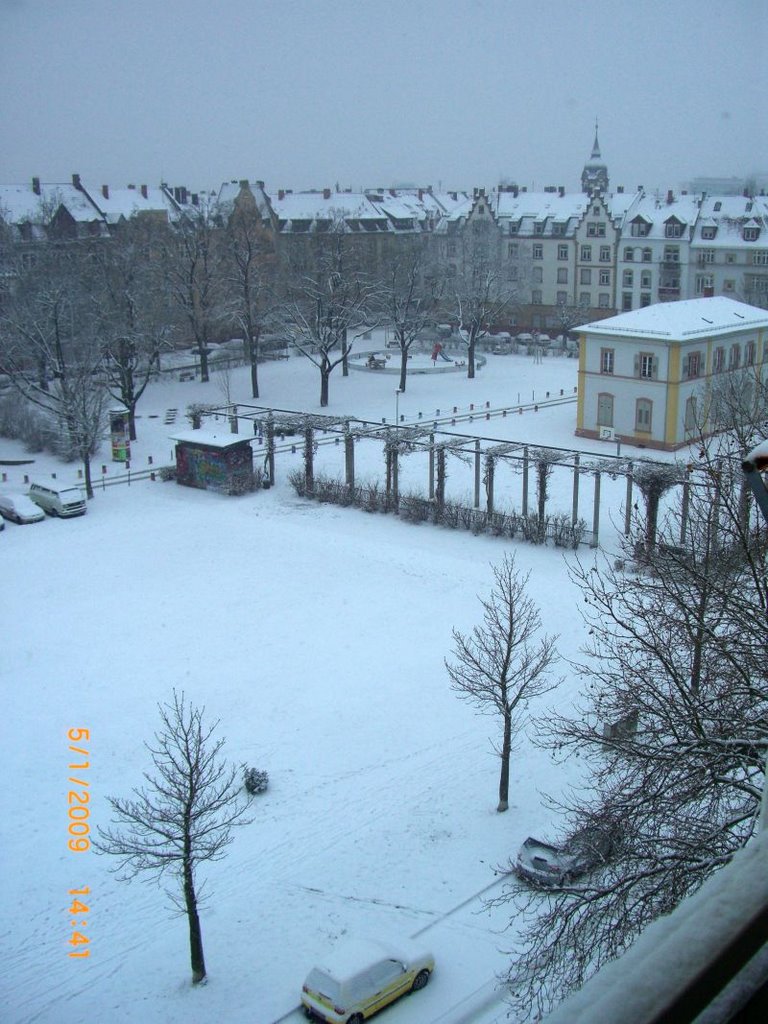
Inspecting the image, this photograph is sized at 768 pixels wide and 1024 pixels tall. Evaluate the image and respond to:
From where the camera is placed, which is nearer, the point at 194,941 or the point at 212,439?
the point at 194,941

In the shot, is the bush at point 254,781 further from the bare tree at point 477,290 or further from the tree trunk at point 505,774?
the bare tree at point 477,290

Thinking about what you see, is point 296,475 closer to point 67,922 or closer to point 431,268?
point 67,922

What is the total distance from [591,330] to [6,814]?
2556cm

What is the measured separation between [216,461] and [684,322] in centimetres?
1576

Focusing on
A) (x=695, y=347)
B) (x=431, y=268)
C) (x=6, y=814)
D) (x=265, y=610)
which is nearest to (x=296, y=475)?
(x=265, y=610)

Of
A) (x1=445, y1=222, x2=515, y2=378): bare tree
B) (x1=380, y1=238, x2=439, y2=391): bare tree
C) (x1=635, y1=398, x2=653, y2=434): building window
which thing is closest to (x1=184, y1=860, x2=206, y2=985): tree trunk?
(x1=635, y1=398, x2=653, y2=434): building window

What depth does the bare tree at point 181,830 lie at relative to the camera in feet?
34.4

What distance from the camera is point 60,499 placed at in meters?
25.8

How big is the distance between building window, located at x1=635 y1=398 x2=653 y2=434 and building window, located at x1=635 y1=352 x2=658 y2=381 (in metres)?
0.78

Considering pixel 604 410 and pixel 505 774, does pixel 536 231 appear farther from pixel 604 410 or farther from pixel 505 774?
pixel 505 774

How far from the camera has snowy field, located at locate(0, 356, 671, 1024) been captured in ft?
34.4

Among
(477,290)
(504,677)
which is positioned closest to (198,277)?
(477,290)

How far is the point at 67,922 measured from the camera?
11133 millimetres
